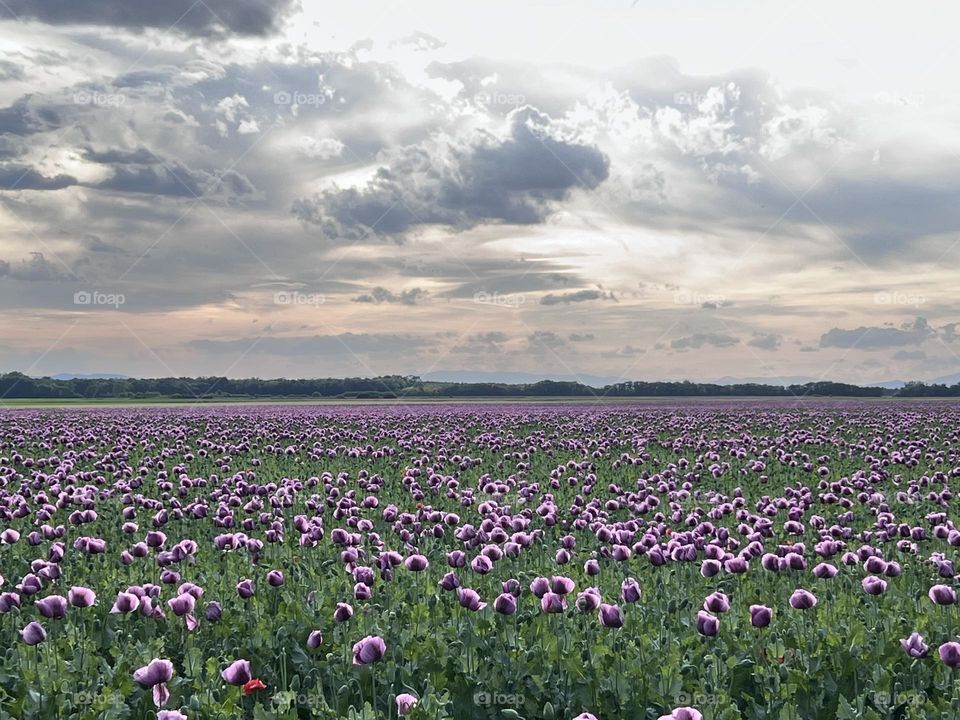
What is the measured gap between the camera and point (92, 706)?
5359 millimetres

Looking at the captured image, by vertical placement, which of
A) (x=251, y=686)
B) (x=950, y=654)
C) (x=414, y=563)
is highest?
(x=414, y=563)

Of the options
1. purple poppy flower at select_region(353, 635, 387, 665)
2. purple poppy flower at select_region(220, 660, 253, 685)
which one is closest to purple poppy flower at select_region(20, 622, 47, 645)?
purple poppy flower at select_region(220, 660, 253, 685)

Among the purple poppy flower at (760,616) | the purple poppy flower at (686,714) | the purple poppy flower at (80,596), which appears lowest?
the purple poppy flower at (760,616)

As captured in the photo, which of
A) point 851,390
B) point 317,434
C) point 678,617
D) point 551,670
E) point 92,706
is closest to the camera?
point 92,706

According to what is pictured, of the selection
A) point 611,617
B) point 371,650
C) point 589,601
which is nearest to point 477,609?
point 589,601

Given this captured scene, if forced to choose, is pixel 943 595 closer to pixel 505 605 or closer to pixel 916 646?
pixel 916 646

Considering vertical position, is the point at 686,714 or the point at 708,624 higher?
the point at 686,714

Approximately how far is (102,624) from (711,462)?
12.8 m

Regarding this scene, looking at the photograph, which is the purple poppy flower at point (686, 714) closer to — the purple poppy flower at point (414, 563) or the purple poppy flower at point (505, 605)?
the purple poppy flower at point (505, 605)

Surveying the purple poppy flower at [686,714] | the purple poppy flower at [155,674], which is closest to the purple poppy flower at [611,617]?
the purple poppy flower at [686,714]

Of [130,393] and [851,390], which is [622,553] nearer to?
[851,390]

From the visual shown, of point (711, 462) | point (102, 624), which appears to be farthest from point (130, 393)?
point (102, 624)

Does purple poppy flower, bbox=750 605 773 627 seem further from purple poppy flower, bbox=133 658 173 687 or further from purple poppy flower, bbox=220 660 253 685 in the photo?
purple poppy flower, bbox=133 658 173 687

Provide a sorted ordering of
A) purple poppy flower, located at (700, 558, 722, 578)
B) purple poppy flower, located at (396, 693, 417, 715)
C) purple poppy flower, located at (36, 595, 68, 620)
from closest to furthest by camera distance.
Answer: purple poppy flower, located at (396, 693, 417, 715)
purple poppy flower, located at (36, 595, 68, 620)
purple poppy flower, located at (700, 558, 722, 578)
